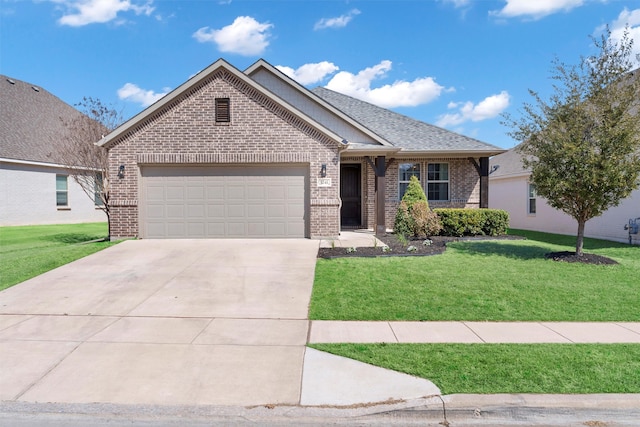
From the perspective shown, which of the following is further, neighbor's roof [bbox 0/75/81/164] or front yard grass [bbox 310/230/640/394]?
→ neighbor's roof [bbox 0/75/81/164]

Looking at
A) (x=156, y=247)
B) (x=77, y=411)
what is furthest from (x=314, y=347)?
(x=156, y=247)

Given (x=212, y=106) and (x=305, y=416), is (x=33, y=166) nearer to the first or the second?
(x=212, y=106)

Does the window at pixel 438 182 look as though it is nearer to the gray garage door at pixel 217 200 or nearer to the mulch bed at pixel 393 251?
the mulch bed at pixel 393 251


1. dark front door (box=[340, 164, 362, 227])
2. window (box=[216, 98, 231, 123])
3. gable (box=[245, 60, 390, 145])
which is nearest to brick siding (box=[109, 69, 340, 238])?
window (box=[216, 98, 231, 123])

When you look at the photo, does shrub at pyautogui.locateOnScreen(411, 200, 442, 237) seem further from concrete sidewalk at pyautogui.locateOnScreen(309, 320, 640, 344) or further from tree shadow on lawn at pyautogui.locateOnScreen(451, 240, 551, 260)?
concrete sidewalk at pyautogui.locateOnScreen(309, 320, 640, 344)

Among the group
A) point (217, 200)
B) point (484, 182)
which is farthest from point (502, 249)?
point (217, 200)

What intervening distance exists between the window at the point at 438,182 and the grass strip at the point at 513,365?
12676mm

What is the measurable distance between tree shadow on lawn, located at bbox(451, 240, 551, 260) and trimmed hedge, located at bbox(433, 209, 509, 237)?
134cm

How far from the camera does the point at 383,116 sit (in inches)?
782

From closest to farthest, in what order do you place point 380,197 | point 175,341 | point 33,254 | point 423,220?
point 175,341 → point 33,254 → point 423,220 → point 380,197

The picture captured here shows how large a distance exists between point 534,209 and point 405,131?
25.6 ft

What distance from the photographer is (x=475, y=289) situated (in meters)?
7.62

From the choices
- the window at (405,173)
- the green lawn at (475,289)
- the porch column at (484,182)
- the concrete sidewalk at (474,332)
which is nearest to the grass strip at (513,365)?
the concrete sidewalk at (474,332)

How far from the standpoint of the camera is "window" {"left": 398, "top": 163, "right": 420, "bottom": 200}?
17266 millimetres
